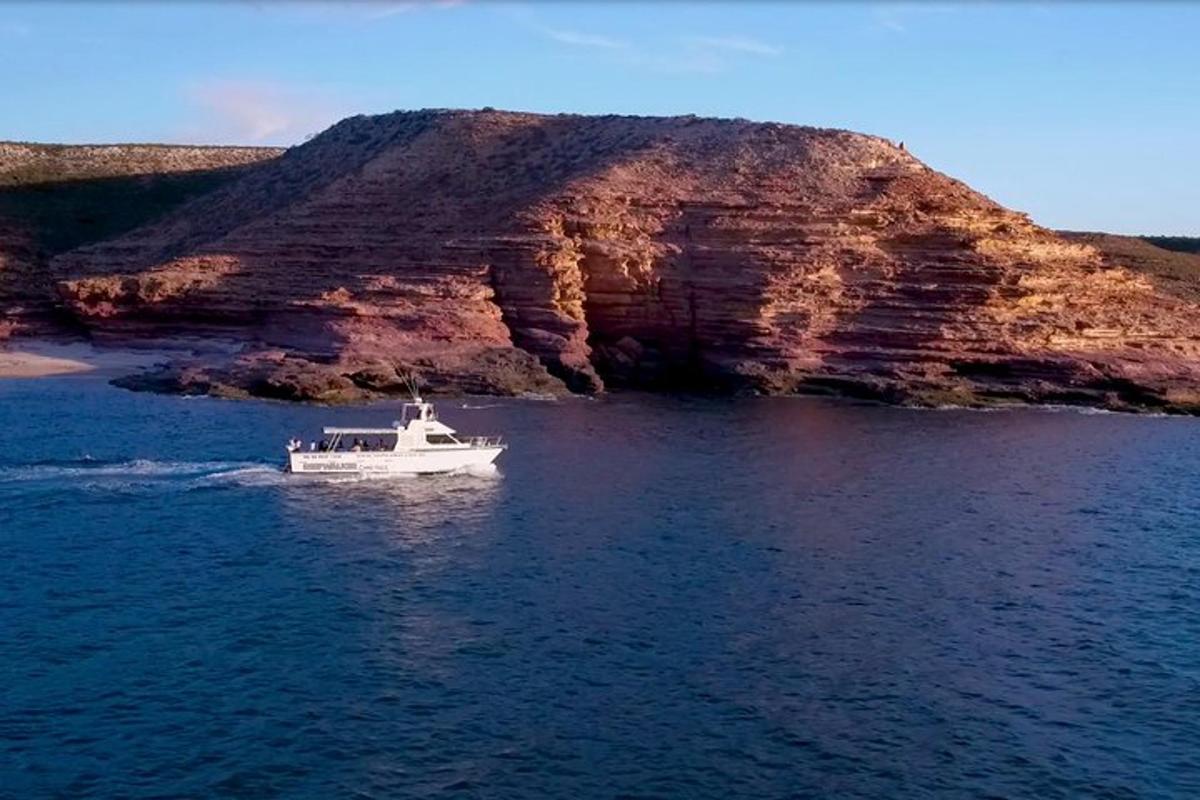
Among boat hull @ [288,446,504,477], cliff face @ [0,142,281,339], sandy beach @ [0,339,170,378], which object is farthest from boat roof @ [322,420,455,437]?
cliff face @ [0,142,281,339]

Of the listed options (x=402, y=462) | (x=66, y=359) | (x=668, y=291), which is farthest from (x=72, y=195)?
(x=402, y=462)

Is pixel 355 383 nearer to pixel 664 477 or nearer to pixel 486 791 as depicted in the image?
pixel 664 477

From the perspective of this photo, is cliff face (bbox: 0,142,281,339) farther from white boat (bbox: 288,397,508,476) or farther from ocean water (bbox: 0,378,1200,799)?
white boat (bbox: 288,397,508,476)

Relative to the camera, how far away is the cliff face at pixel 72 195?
8162 cm

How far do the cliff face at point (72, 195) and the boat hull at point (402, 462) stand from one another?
39941mm

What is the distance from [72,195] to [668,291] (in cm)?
5642

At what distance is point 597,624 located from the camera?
96.5 ft

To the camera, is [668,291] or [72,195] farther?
[72,195]

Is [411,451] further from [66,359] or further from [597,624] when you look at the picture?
[66,359]

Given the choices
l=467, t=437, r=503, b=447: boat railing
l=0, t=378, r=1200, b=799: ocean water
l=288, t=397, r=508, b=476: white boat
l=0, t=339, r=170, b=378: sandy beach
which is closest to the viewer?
l=0, t=378, r=1200, b=799: ocean water

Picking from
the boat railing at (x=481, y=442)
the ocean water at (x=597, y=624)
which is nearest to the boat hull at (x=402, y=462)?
the boat railing at (x=481, y=442)

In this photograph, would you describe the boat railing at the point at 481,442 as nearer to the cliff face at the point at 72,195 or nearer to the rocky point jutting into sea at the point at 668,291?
the rocky point jutting into sea at the point at 668,291

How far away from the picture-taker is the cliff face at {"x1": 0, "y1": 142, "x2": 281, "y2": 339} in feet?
268

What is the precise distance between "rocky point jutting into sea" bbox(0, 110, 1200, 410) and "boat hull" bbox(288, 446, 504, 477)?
15.1m
